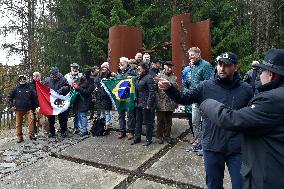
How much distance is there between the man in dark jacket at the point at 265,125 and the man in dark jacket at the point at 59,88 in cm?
696

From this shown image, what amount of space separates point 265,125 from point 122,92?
5.80 metres

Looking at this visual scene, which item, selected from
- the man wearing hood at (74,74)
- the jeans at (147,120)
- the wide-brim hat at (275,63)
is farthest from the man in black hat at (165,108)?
the wide-brim hat at (275,63)

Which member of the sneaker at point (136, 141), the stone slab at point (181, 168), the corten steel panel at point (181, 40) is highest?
the corten steel panel at point (181, 40)

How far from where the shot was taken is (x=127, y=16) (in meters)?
14.7

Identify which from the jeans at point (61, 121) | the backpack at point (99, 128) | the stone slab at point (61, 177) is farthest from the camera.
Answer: the jeans at point (61, 121)

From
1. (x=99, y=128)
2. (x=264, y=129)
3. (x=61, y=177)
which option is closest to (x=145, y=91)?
(x=99, y=128)

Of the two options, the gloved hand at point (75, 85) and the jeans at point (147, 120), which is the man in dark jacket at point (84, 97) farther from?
the jeans at point (147, 120)

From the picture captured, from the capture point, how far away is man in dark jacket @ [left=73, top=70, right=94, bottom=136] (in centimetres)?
862

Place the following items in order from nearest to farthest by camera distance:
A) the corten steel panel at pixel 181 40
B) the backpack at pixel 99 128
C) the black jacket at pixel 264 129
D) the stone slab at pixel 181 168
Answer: the black jacket at pixel 264 129, the stone slab at pixel 181 168, the backpack at pixel 99 128, the corten steel panel at pixel 181 40

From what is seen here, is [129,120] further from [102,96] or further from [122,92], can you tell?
[102,96]

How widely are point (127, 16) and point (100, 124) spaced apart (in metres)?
7.60

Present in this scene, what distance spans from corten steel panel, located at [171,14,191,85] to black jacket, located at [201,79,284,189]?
22.7 feet

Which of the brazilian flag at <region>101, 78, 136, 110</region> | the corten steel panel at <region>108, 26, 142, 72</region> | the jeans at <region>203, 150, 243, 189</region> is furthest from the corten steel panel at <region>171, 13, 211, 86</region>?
the jeans at <region>203, 150, 243, 189</region>

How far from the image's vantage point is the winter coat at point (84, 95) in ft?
28.2
